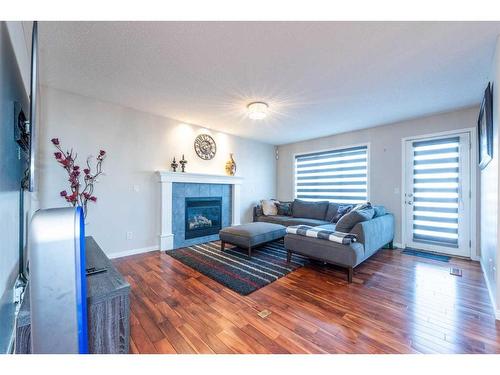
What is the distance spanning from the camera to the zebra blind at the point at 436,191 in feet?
11.2

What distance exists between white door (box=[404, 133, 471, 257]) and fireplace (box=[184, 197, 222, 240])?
12.0 ft

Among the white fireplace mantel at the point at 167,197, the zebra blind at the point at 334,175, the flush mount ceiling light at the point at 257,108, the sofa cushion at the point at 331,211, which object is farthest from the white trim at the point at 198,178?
the sofa cushion at the point at 331,211

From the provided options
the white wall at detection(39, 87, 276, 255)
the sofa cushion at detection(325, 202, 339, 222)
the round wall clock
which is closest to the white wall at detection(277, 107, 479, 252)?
the sofa cushion at detection(325, 202, 339, 222)

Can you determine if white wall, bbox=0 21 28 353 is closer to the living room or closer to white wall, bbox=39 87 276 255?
the living room

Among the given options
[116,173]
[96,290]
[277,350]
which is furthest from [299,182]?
[96,290]

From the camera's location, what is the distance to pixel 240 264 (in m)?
2.91

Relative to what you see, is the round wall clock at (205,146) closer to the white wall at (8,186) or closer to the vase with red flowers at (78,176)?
the vase with red flowers at (78,176)

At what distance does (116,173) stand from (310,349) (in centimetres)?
338

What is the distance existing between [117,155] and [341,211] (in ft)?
13.8

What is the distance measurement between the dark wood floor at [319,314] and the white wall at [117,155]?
89 centimetres

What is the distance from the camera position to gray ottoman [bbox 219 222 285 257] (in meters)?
3.17

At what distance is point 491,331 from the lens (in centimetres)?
→ 161

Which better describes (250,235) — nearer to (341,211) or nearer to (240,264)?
(240,264)
